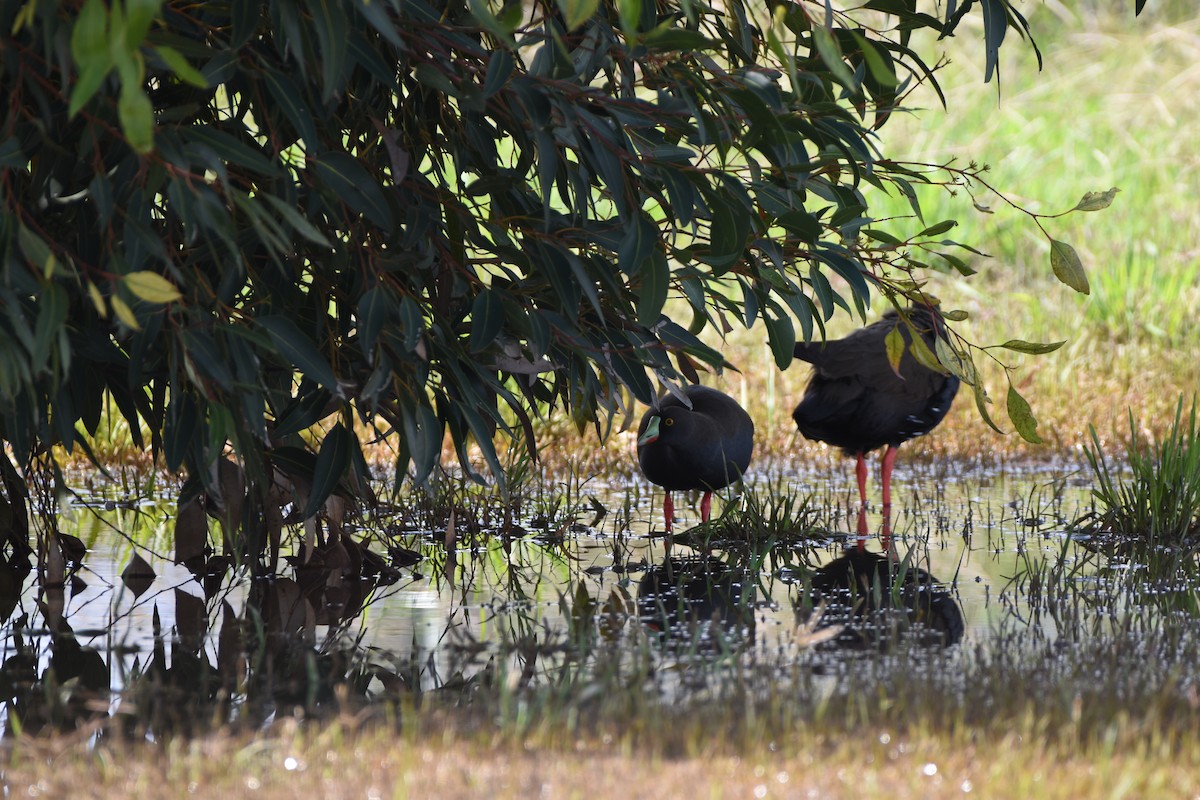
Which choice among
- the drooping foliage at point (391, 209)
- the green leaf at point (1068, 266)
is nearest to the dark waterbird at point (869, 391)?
the drooping foliage at point (391, 209)

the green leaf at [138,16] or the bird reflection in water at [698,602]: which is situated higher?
the green leaf at [138,16]

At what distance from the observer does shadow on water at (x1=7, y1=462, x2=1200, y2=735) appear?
13.4 feet

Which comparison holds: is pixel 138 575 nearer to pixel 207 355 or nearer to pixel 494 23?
pixel 207 355

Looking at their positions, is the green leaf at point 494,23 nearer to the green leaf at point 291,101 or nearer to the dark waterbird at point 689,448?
the green leaf at point 291,101

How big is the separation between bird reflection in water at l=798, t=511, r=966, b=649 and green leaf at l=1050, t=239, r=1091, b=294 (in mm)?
1105

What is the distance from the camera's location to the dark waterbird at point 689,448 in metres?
6.43

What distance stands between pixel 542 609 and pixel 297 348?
5.21 feet

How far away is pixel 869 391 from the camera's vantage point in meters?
6.73

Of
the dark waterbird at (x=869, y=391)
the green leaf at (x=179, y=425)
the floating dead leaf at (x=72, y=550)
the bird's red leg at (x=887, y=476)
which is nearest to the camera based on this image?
the green leaf at (x=179, y=425)

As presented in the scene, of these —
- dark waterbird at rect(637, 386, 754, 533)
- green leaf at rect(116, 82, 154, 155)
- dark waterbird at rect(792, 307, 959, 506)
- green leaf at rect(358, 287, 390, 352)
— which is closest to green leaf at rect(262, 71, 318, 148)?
green leaf at rect(358, 287, 390, 352)

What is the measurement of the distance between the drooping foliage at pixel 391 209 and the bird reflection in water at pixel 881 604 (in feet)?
2.32

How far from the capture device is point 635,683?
3.79 meters

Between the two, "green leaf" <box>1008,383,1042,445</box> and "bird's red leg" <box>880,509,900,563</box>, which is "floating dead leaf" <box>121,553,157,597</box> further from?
"green leaf" <box>1008,383,1042,445</box>

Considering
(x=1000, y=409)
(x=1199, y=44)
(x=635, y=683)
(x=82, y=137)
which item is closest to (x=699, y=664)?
(x=635, y=683)
